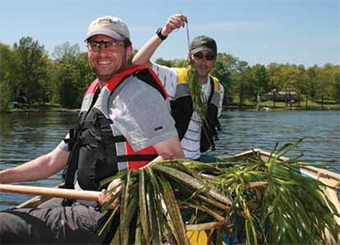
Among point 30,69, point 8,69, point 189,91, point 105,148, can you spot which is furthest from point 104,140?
point 30,69

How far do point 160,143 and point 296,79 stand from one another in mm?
124611

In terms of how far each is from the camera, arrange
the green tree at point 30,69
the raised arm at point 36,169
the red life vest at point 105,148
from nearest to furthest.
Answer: the red life vest at point 105,148 → the raised arm at point 36,169 → the green tree at point 30,69

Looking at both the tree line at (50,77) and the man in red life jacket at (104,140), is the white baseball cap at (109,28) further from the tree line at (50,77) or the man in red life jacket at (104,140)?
the tree line at (50,77)

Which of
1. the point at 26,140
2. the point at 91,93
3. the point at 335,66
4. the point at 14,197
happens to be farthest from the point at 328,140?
the point at 335,66

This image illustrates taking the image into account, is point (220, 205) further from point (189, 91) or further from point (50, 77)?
point (50, 77)

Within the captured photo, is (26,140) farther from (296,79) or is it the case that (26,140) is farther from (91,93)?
(296,79)

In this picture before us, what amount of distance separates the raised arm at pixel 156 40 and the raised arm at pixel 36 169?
5.61 feet

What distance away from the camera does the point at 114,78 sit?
131 inches

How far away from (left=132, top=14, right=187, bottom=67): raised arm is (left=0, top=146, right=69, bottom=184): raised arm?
5.61 feet

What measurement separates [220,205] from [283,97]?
124m

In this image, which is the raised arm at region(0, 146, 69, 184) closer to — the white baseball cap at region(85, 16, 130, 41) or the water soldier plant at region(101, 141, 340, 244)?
the white baseball cap at region(85, 16, 130, 41)

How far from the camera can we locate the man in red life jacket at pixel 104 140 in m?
2.90

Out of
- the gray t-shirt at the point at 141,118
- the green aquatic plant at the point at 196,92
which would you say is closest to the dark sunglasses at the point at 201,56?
the green aquatic plant at the point at 196,92

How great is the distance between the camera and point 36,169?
384 cm
